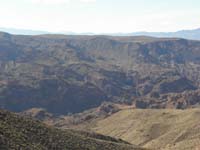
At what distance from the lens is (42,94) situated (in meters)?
195

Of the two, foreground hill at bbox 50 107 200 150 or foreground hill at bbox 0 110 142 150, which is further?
foreground hill at bbox 50 107 200 150

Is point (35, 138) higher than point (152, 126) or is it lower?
higher

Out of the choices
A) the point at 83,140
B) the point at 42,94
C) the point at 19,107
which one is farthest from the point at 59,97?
the point at 83,140

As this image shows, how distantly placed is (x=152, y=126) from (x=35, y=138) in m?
63.0

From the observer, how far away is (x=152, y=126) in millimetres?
107312

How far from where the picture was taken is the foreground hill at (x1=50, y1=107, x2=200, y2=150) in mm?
90500

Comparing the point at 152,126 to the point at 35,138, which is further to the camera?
the point at 152,126

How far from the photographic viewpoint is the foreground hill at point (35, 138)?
43.2 metres

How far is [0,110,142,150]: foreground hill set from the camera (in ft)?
142

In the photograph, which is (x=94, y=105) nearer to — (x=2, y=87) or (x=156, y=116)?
(x=2, y=87)

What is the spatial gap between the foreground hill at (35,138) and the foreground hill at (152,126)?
2960cm

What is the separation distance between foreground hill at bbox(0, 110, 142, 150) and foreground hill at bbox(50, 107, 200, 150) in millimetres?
29598

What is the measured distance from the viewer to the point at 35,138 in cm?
4750

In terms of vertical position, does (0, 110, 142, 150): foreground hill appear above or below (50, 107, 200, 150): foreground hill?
above
